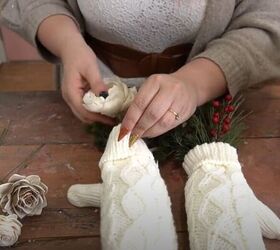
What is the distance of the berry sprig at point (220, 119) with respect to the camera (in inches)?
24.5

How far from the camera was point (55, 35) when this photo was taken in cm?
74

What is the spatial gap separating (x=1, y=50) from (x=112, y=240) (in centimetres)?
145

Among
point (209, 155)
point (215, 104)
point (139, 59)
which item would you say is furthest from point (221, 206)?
point (139, 59)

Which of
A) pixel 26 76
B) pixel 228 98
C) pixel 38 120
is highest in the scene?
pixel 228 98

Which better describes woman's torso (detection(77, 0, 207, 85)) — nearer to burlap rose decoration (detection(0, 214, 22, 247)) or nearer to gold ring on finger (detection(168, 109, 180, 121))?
gold ring on finger (detection(168, 109, 180, 121))

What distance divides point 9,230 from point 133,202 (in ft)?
0.52

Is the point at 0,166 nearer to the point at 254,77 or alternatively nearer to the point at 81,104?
the point at 81,104

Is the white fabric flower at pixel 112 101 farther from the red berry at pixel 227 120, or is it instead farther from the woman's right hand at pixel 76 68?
the red berry at pixel 227 120

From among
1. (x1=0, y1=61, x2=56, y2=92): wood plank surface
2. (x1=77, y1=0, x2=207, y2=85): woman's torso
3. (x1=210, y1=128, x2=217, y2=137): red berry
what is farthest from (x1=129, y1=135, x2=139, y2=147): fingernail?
(x1=0, y1=61, x2=56, y2=92): wood plank surface

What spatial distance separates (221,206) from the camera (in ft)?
1.62

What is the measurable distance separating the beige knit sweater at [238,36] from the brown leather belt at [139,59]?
2.1 inches

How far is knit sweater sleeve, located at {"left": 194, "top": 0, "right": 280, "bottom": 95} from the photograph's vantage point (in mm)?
678

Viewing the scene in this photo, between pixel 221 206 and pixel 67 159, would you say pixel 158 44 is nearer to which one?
pixel 67 159

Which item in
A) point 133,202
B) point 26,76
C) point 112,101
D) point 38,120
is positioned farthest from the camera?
point 26,76
